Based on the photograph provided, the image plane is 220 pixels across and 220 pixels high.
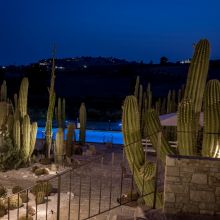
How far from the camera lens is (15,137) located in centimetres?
1007

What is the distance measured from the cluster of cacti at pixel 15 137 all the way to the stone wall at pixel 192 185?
18.5ft

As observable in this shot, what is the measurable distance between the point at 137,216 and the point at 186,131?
154 cm

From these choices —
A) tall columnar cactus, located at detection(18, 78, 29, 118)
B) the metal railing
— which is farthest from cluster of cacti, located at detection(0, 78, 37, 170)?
the metal railing

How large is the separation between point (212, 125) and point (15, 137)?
5.80m

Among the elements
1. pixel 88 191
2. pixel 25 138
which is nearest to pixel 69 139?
pixel 25 138

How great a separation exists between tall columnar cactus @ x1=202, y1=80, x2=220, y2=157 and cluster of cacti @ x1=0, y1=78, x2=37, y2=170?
213 inches

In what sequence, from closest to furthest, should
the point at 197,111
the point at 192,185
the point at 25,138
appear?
1. the point at 192,185
2. the point at 197,111
3. the point at 25,138

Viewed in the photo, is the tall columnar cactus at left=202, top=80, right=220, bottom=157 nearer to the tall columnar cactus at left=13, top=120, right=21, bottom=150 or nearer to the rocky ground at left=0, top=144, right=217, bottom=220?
the rocky ground at left=0, top=144, right=217, bottom=220

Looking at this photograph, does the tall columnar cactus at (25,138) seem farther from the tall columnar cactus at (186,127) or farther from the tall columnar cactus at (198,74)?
the tall columnar cactus at (186,127)

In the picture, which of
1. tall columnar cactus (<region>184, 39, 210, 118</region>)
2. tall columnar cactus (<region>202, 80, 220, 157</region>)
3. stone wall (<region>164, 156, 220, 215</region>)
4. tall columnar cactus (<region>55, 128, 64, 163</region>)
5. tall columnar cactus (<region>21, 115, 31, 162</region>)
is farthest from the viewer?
tall columnar cactus (<region>55, 128, 64, 163</region>)

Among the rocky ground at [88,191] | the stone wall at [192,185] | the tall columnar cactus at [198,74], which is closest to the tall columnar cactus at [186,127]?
the tall columnar cactus at [198,74]

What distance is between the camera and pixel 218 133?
586 cm

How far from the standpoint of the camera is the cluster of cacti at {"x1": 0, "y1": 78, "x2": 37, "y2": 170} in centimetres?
987

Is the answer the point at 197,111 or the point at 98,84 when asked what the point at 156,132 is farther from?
the point at 98,84
